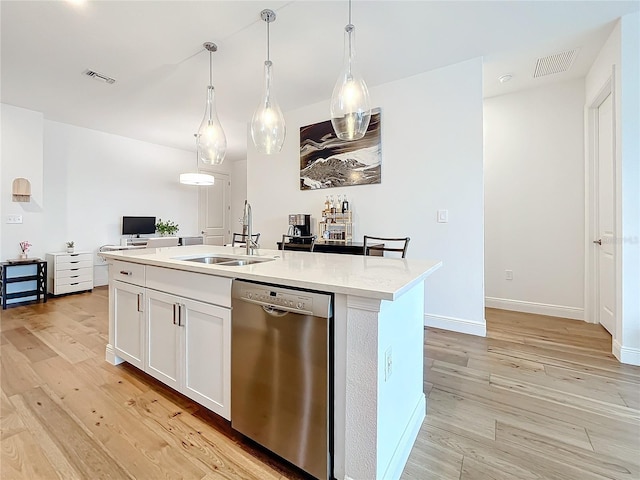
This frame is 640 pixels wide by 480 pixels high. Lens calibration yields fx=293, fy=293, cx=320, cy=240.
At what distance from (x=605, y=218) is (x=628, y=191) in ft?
2.43

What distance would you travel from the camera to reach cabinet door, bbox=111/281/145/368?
1998 millimetres

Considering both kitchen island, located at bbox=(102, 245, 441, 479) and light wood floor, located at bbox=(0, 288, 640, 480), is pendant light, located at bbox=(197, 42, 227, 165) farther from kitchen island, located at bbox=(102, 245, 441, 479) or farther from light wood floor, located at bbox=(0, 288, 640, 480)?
light wood floor, located at bbox=(0, 288, 640, 480)

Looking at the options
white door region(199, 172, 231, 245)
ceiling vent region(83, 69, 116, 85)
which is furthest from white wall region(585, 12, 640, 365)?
white door region(199, 172, 231, 245)

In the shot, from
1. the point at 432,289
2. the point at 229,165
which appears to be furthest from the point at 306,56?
the point at 229,165

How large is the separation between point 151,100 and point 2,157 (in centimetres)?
213

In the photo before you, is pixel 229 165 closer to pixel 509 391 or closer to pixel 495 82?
pixel 495 82

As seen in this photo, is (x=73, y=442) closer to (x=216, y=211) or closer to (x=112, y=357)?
(x=112, y=357)

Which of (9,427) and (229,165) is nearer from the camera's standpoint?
(9,427)

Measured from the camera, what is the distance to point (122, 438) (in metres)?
1.50

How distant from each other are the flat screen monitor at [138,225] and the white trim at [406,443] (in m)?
5.78

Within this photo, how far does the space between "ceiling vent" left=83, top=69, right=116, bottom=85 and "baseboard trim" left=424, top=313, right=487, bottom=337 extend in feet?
14.7

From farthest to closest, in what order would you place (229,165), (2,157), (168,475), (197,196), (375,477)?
(229,165) < (197,196) < (2,157) < (168,475) < (375,477)

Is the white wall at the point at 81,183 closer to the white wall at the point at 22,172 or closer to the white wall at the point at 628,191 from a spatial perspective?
the white wall at the point at 22,172

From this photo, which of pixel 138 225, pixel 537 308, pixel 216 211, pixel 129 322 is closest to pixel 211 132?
pixel 129 322
